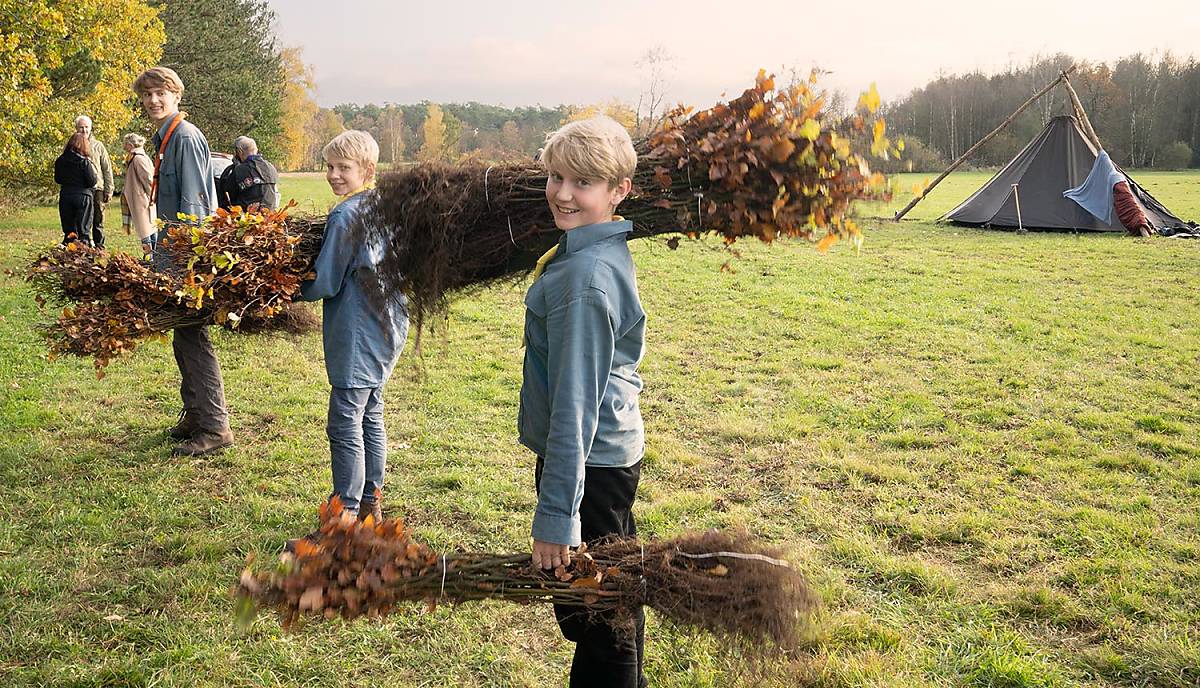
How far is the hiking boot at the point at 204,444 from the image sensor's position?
5152mm

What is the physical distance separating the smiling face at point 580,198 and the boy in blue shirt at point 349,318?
61.8 inches

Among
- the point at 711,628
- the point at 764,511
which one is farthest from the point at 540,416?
the point at 764,511

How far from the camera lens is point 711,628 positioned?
2.30 m

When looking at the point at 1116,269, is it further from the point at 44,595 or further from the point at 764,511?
the point at 44,595

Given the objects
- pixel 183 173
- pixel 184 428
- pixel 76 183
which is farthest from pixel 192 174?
pixel 76 183

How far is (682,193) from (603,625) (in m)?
1.32

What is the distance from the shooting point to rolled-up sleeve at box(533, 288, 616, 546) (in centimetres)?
210

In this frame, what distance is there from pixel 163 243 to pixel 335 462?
4.36 ft

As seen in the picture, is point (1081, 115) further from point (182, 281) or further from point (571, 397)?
point (571, 397)

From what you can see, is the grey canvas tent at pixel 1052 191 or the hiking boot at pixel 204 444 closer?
the hiking boot at pixel 204 444

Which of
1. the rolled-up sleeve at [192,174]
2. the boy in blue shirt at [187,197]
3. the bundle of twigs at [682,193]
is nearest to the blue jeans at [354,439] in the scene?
the bundle of twigs at [682,193]

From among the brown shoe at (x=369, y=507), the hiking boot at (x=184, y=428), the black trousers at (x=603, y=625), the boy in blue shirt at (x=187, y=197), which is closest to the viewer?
the black trousers at (x=603, y=625)

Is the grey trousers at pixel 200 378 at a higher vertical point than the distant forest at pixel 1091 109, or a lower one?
lower

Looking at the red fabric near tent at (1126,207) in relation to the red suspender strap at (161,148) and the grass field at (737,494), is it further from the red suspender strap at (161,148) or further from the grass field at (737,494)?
the red suspender strap at (161,148)
